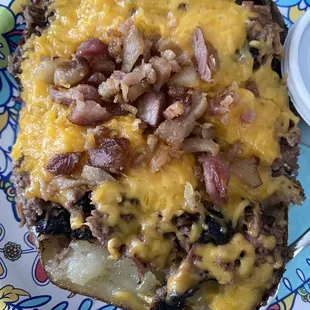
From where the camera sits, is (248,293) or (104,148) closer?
(104,148)

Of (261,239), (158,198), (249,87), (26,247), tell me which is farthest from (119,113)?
(26,247)

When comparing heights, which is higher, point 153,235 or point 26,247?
point 153,235

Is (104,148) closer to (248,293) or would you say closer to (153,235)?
(153,235)

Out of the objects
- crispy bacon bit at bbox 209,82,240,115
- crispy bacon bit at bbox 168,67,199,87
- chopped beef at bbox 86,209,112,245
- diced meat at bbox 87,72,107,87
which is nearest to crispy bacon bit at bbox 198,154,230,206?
crispy bacon bit at bbox 209,82,240,115

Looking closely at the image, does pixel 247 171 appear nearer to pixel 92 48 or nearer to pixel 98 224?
pixel 98 224

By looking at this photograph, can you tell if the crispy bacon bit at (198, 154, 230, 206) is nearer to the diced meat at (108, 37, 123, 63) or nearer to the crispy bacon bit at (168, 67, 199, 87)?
the crispy bacon bit at (168, 67, 199, 87)
